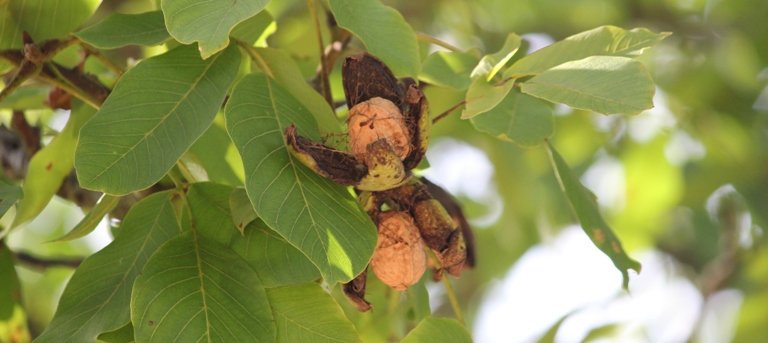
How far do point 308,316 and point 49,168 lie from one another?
1.79 feet

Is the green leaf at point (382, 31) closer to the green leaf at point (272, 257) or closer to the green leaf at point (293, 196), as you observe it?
the green leaf at point (293, 196)

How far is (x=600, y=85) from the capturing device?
114 centimetres

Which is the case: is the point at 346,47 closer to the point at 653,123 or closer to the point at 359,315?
the point at 359,315

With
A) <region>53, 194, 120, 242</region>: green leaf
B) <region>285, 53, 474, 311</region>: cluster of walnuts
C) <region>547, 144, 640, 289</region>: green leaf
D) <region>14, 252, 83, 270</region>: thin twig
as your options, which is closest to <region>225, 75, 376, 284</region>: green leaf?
<region>285, 53, 474, 311</region>: cluster of walnuts

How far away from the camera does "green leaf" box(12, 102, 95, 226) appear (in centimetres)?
153

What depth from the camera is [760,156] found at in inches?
119

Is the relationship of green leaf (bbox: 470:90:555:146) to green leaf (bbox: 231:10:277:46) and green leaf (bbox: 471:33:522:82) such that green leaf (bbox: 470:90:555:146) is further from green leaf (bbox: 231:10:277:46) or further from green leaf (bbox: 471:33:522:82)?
green leaf (bbox: 231:10:277:46)

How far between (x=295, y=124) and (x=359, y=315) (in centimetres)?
65

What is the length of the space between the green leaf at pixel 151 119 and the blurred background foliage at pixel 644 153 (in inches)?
59.5

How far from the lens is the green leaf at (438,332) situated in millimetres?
1285

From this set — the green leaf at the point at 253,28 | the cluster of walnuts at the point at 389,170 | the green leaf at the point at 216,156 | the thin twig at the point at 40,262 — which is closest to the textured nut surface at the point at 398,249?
the cluster of walnuts at the point at 389,170

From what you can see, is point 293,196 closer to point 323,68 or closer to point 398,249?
point 398,249

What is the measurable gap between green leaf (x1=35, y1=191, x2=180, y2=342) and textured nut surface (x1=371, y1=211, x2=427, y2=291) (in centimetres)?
27

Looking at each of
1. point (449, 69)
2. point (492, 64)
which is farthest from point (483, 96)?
point (449, 69)
